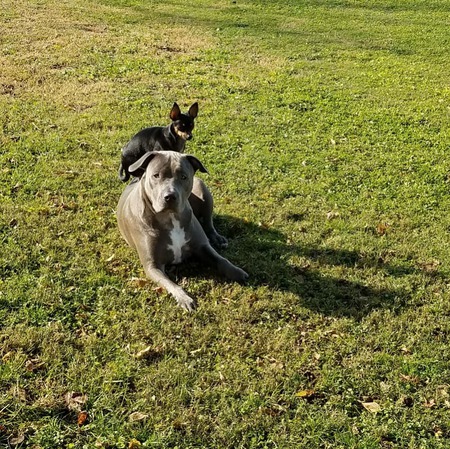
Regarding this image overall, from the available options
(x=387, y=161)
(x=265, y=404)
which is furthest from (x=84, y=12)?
(x=265, y=404)

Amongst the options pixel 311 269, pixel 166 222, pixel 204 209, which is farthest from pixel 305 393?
pixel 204 209

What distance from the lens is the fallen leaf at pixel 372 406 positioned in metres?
4.27

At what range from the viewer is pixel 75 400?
4211mm

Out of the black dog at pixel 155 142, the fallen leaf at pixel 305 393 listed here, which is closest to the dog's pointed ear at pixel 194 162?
the black dog at pixel 155 142

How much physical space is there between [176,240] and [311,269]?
142 cm

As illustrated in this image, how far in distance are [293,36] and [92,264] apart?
→ 1259 cm

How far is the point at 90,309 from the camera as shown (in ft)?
17.3

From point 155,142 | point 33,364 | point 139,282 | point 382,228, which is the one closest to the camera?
point 33,364

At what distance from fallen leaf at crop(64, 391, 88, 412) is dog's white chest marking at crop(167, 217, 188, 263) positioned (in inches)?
75.1

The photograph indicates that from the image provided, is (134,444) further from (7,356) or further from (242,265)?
(242,265)

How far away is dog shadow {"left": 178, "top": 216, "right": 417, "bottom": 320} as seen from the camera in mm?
5523

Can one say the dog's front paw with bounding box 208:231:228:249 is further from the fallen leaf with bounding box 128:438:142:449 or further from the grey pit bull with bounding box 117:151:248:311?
the fallen leaf with bounding box 128:438:142:449

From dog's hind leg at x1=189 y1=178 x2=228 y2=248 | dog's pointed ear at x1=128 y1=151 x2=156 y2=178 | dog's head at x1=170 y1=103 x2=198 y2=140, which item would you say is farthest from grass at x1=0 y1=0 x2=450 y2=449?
dog's pointed ear at x1=128 y1=151 x2=156 y2=178

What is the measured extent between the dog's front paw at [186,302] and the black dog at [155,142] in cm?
272
